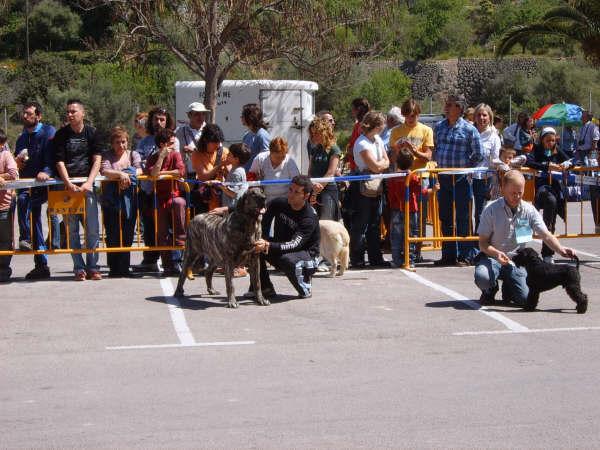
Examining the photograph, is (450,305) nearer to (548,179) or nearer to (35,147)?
(548,179)

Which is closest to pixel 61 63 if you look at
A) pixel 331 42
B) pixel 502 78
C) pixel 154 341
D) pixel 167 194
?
pixel 502 78

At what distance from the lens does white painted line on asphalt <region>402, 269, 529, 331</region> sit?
30.8 feet

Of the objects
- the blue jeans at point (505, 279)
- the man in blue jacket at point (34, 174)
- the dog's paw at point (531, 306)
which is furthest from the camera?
the man in blue jacket at point (34, 174)

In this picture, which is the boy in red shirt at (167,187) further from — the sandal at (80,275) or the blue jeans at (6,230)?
the blue jeans at (6,230)

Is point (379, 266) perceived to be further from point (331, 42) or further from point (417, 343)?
point (331, 42)

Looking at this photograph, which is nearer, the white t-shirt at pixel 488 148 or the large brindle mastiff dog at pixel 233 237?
the large brindle mastiff dog at pixel 233 237

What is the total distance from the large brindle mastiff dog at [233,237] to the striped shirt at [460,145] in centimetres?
362

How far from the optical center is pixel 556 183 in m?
13.2

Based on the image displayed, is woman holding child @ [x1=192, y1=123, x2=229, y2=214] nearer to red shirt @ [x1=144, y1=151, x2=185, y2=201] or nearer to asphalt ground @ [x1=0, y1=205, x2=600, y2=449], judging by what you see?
red shirt @ [x1=144, y1=151, x2=185, y2=201]

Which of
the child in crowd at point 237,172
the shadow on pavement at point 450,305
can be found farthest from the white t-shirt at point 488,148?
the child in crowd at point 237,172

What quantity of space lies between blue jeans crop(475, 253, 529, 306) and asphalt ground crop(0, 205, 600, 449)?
0.21 m

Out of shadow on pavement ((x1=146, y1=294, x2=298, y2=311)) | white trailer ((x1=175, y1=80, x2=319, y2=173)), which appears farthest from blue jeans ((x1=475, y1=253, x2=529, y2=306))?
white trailer ((x1=175, y1=80, x2=319, y2=173))

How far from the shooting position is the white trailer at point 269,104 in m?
26.1

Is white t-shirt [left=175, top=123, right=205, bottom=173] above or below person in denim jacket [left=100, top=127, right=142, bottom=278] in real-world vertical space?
above
